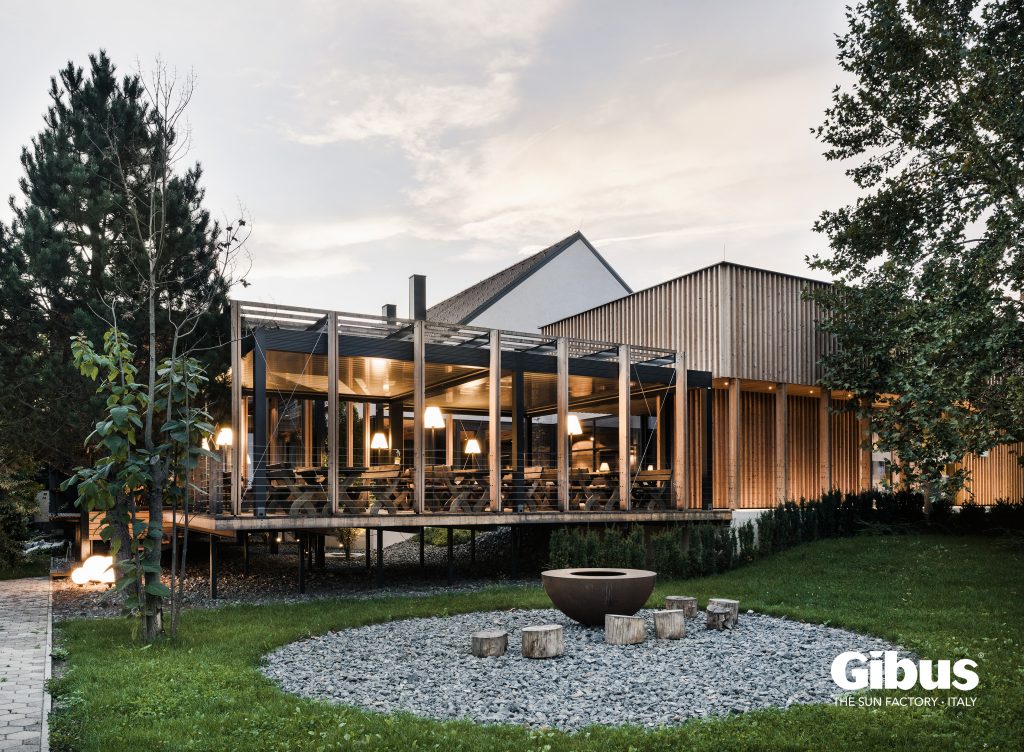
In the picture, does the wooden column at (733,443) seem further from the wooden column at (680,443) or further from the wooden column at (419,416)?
the wooden column at (419,416)

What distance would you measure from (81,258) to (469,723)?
12.0 m

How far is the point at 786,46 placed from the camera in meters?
14.6

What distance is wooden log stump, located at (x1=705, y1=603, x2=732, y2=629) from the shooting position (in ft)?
30.0

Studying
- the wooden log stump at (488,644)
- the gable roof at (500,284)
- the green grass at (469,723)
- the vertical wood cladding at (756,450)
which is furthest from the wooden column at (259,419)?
the gable roof at (500,284)

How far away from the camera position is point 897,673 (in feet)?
22.1

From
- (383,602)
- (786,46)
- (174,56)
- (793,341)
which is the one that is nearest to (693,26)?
(786,46)

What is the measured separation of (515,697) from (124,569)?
14.2 feet

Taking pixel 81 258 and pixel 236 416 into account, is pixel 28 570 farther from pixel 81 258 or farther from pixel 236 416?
pixel 236 416

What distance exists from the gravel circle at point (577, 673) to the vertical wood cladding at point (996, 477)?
16.0 meters

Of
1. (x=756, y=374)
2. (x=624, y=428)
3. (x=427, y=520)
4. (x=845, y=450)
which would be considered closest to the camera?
(x=427, y=520)

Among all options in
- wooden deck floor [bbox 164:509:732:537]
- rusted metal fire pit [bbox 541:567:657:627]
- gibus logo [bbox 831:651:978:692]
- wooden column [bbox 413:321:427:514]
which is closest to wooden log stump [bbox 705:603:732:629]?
rusted metal fire pit [bbox 541:567:657:627]

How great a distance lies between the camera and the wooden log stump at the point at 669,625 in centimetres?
862

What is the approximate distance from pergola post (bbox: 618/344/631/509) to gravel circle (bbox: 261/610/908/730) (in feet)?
18.3

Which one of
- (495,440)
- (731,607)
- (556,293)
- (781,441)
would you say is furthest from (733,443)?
(556,293)
